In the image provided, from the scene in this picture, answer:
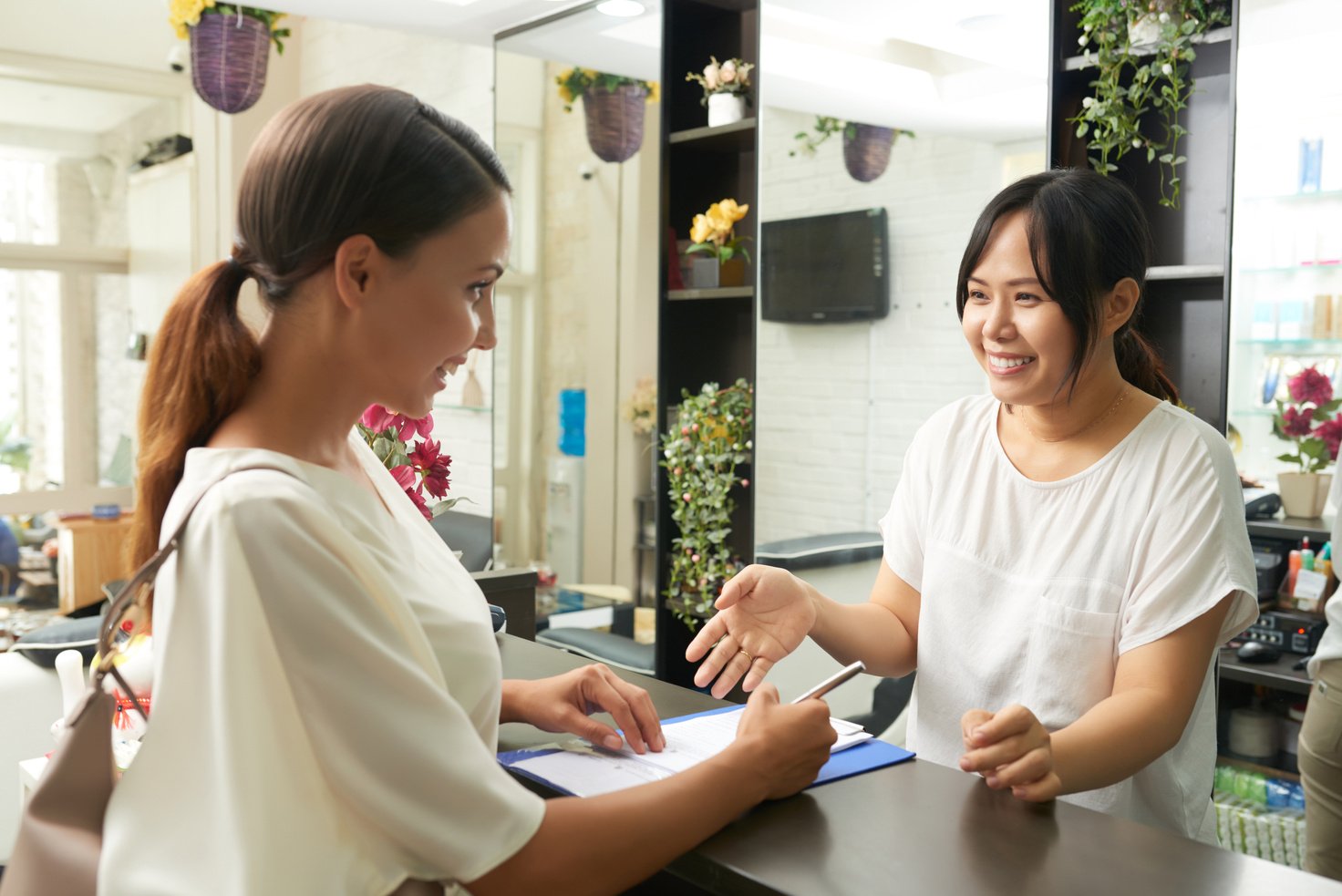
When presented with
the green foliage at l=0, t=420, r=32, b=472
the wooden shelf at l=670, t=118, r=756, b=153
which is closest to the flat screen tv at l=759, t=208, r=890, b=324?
the wooden shelf at l=670, t=118, r=756, b=153

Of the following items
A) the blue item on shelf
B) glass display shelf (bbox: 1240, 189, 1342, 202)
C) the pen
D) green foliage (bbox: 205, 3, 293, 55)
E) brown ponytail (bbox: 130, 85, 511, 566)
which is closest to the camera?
brown ponytail (bbox: 130, 85, 511, 566)

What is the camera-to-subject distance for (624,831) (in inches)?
42.1

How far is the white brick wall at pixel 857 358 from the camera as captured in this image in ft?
11.6

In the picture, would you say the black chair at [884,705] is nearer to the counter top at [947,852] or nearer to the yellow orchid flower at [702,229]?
the yellow orchid flower at [702,229]

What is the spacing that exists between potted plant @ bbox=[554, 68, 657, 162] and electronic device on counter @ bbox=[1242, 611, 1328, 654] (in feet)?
10.8

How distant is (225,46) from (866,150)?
8.37 feet

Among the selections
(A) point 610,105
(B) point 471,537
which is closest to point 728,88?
(A) point 610,105

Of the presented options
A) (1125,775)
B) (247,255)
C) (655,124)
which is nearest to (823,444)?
(1125,775)

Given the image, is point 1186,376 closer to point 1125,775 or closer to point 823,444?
point 823,444

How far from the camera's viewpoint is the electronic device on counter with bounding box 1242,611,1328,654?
3.08 meters

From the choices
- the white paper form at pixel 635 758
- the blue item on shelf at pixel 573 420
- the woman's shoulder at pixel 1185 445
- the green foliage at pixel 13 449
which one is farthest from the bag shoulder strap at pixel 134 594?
the green foliage at pixel 13 449

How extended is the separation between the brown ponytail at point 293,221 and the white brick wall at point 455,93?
4292 millimetres

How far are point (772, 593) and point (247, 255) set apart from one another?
95 cm

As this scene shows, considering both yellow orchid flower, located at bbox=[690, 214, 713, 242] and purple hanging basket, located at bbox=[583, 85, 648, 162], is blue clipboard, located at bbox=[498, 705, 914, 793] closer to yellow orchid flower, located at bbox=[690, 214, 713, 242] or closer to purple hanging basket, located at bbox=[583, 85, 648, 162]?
yellow orchid flower, located at bbox=[690, 214, 713, 242]
